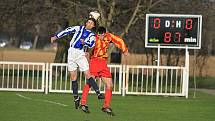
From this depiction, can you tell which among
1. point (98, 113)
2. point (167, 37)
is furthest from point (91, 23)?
point (167, 37)

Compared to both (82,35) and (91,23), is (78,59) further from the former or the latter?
(91,23)

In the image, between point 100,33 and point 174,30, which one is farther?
point 174,30

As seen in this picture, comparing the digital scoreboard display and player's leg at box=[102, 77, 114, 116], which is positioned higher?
the digital scoreboard display

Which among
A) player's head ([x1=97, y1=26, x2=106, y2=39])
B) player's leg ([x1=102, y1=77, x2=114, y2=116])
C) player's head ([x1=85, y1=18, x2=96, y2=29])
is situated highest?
player's head ([x1=85, y1=18, x2=96, y2=29])

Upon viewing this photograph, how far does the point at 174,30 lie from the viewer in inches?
920

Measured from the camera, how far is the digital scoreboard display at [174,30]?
23297mm

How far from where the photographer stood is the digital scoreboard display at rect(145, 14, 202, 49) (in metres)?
23.3

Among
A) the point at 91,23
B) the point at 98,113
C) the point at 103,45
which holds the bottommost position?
the point at 98,113

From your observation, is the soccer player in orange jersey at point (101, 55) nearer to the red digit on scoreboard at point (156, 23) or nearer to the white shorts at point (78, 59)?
the white shorts at point (78, 59)

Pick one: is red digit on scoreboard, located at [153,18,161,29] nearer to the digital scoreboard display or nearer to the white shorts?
the digital scoreboard display

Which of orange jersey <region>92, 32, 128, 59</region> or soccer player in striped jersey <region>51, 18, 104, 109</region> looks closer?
soccer player in striped jersey <region>51, 18, 104, 109</region>

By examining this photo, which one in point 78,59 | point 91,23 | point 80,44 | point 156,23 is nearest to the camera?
point 91,23

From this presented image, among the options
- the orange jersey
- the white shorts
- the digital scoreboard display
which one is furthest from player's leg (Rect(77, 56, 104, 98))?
the digital scoreboard display

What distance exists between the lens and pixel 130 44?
42188 mm
